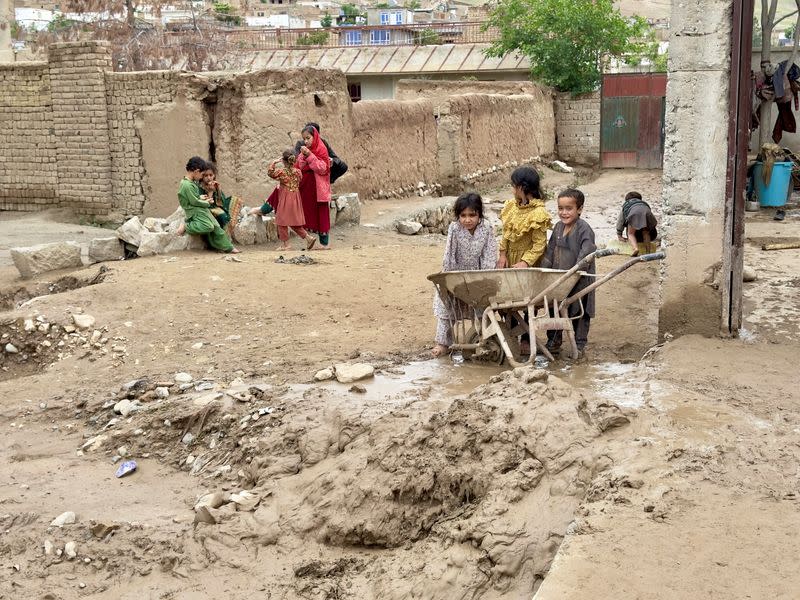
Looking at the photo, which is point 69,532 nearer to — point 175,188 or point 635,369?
point 635,369

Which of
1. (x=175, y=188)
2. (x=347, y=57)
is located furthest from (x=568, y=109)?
(x=175, y=188)

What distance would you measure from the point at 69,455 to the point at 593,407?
2973 mm

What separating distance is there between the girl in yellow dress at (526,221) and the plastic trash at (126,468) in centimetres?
254

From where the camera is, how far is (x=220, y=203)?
9.79m

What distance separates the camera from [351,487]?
4.43 meters

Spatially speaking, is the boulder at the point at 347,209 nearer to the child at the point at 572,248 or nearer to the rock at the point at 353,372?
the child at the point at 572,248

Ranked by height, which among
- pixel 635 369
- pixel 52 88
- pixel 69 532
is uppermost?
pixel 52 88

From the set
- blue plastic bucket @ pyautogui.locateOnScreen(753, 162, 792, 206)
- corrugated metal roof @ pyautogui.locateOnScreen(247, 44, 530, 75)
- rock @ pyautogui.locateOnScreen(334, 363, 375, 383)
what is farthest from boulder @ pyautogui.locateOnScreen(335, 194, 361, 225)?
corrugated metal roof @ pyautogui.locateOnScreen(247, 44, 530, 75)

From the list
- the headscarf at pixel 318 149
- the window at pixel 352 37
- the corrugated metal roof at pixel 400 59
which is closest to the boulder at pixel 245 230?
the headscarf at pixel 318 149

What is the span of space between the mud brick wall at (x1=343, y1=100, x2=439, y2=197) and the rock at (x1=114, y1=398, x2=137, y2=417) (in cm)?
741

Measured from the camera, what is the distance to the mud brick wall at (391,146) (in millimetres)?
13211

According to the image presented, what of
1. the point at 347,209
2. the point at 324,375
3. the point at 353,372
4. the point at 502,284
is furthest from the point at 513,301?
the point at 347,209

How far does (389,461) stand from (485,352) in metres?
1.65

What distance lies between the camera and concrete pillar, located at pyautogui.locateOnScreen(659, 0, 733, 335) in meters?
5.39
